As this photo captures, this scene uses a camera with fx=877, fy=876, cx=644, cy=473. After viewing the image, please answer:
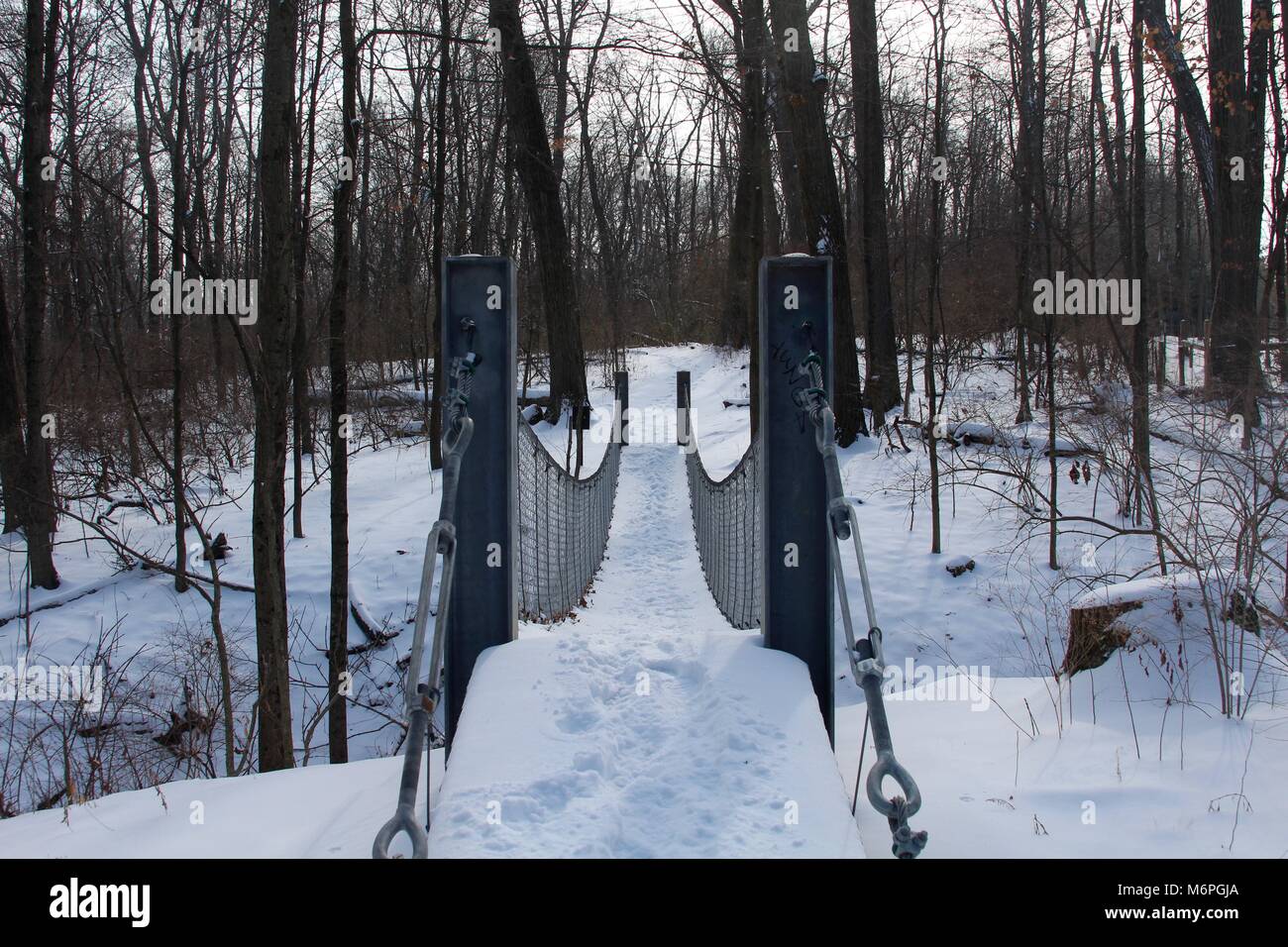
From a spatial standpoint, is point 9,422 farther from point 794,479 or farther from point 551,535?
point 794,479

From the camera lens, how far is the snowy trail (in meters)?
1.77

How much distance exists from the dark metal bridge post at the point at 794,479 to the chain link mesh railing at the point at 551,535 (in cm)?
103

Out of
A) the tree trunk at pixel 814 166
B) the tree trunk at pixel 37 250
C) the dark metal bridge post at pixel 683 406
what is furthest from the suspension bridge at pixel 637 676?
the dark metal bridge post at pixel 683 406

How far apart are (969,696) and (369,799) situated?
2.36 m

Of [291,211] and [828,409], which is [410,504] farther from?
[828,409]

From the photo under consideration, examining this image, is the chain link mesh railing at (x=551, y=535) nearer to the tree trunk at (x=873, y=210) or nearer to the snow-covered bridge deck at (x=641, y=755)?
the snow-covered bridge deck at (x=641, y=755)

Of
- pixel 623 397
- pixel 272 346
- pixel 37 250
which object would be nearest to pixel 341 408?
pixel 272 346

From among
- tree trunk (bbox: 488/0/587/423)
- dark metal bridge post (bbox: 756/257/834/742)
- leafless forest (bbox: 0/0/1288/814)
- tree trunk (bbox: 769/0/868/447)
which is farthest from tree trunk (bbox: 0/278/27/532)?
dark metal bridge post (bbox: 756/257/834/742)

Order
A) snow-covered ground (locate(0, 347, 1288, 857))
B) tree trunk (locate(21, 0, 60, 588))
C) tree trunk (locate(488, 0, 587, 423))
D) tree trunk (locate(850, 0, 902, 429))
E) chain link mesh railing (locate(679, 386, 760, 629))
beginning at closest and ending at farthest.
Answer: snow-covered ground (locate(0, 347, 1288, 857))
chain link mesh railing (locate(679, 386, 760, 629))
tree trunk (locate(21, 0, 60, 588))
tree trunk (locate(488, 0, 587, 423))
tree trunk (locate(850, 0, 902, 429))

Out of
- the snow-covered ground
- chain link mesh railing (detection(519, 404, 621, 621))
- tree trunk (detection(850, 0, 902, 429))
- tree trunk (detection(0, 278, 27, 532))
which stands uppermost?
tree trunk (detection(850, 0, 902, 429))

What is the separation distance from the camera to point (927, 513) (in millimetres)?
8258

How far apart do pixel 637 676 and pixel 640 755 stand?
43cm

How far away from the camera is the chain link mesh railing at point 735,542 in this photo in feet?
12.0

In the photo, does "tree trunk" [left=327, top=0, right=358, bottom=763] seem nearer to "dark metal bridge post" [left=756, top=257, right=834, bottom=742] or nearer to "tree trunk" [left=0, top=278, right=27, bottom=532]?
"dark metal bridge post" [left=756, top=257, right=834, bottom=742]
